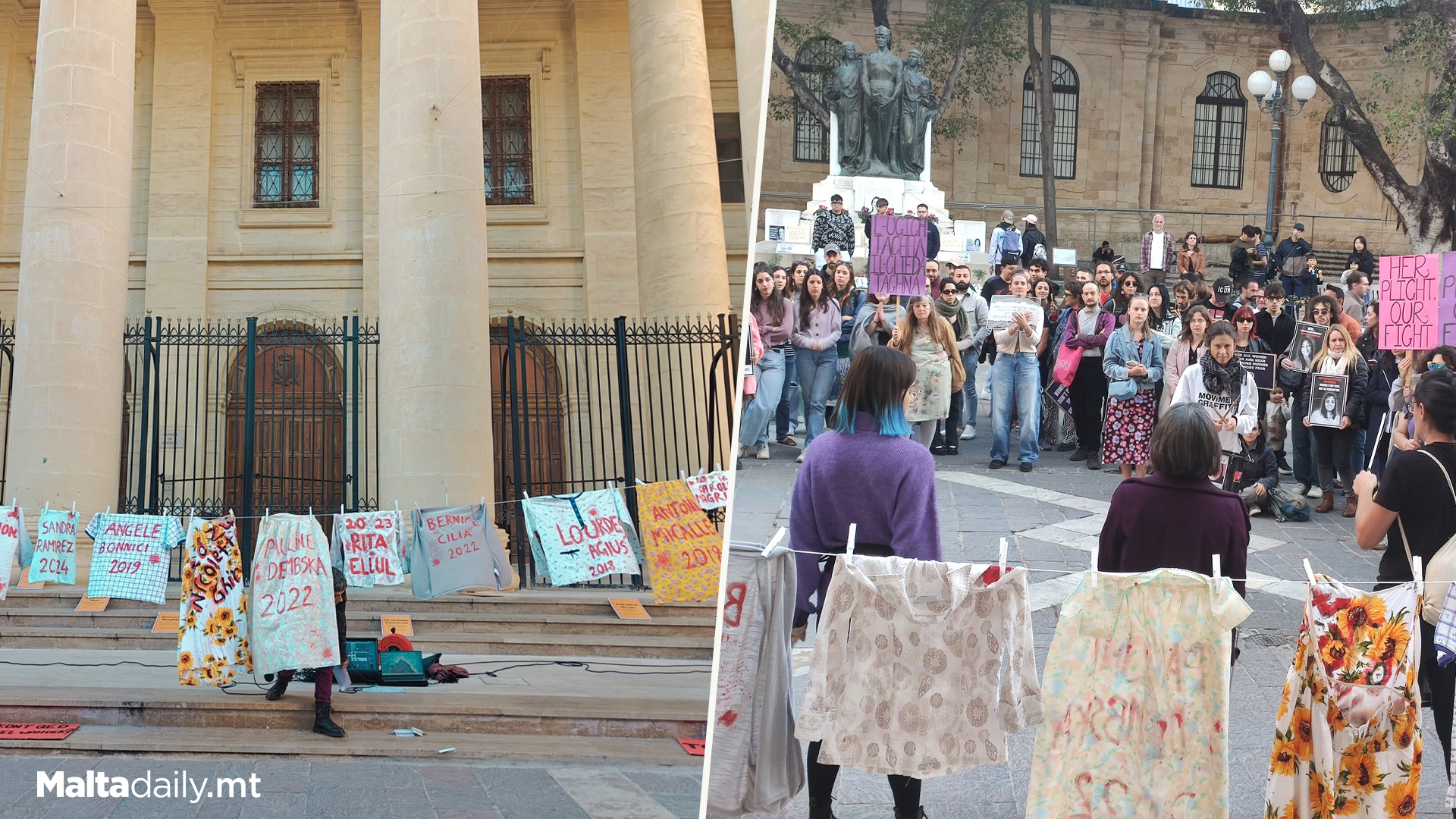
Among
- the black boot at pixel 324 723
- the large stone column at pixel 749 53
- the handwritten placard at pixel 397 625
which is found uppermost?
the large stone column at pixel 749 53

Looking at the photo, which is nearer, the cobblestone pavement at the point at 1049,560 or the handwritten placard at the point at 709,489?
the cobblestone pavement at the point at 1049,560

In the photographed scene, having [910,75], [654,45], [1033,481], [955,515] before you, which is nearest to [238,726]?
[955,515]

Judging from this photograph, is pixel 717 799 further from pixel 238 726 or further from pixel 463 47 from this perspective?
pixel 463 47

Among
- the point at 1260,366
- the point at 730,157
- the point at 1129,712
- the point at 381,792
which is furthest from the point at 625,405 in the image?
the point at 1129,712

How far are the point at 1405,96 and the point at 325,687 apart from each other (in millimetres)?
30934

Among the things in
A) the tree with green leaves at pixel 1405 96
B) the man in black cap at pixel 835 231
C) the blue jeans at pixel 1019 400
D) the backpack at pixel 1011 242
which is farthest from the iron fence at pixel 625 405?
the tree with green leaves at pixel 1405 96

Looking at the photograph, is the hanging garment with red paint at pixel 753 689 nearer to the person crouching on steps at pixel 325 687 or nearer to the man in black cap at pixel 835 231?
the person crouching on steps at pixel 325 687

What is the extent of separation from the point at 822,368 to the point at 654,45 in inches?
248

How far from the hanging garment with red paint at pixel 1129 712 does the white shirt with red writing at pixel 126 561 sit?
8.93 meters

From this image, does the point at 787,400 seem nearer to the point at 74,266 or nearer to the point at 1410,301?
the point at 1410,301

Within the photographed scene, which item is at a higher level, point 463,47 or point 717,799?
point 463,47

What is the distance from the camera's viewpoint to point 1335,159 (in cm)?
3869

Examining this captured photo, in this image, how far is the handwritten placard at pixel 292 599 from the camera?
30.7 ft

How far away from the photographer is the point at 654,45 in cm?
1670
